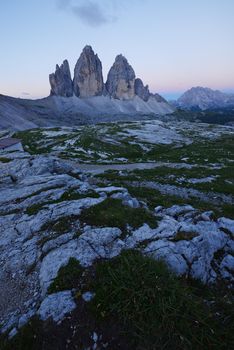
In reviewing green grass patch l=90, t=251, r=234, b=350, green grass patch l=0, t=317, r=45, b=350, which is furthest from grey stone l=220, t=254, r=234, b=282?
green grass patch l=0, t=317, r=45, b=350

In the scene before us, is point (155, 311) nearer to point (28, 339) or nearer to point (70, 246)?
point (28, 339)

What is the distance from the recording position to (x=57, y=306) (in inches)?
404

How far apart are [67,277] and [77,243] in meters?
2.46

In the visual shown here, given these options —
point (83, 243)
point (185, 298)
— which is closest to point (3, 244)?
point (83, 243)

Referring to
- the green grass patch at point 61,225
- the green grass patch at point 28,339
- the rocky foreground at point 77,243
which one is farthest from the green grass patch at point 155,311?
the green grass patch at point 61,225

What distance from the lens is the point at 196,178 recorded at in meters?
36.8

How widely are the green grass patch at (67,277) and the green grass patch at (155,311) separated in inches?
43.6

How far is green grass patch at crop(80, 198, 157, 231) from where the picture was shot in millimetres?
15648

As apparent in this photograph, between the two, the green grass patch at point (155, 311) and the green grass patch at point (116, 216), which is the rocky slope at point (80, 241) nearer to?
the green grass patch at point (116, 216)

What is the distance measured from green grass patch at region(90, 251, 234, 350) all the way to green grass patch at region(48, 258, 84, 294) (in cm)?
111

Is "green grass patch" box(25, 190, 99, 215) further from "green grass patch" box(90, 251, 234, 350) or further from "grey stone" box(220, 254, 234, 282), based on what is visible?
"grey stone" box(220, 254, 234, 282)

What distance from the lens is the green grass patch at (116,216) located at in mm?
15648

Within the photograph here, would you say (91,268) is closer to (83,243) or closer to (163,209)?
(83,243)

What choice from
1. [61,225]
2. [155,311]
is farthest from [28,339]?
[61,225]
